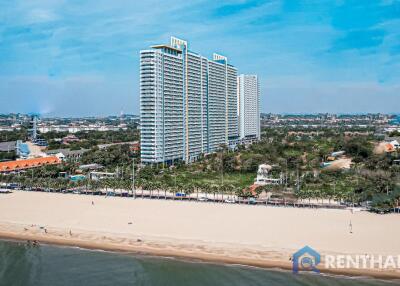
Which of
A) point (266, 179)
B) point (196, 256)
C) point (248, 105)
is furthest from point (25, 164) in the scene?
point (248, 105)

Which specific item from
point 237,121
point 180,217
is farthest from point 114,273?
point 237,121

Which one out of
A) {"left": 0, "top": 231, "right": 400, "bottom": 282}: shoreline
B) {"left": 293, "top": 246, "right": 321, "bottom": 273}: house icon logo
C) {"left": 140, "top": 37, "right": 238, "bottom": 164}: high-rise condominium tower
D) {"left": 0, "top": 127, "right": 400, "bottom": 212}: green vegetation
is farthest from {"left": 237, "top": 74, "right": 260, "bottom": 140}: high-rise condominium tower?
{"left": 293, "top": 246, "right": 321, "bottom": 273}: house icon logo

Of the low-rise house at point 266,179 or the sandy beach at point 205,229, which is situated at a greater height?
the low-rise house at point 266,179

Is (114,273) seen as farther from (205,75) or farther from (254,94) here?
Result: (254,94)

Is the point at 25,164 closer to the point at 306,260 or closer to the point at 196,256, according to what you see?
the point at 196,256

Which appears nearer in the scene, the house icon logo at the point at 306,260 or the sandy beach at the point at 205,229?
the house icon logo at the point at 306,260

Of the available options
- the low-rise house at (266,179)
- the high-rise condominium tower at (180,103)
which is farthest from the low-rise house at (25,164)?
the low-rise house at (266,179)

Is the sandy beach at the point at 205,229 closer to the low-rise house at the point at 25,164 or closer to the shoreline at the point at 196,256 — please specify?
the shoreline at the point at 196,256
